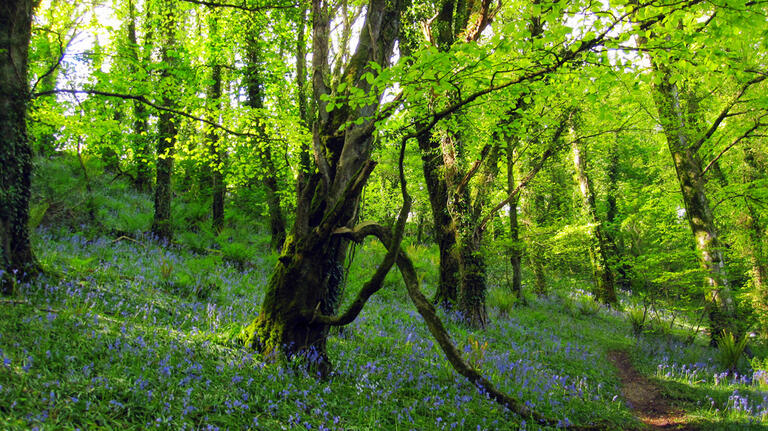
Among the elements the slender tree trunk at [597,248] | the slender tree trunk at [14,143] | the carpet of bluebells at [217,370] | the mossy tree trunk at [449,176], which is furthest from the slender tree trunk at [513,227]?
the slender tree trunk at [14,143]

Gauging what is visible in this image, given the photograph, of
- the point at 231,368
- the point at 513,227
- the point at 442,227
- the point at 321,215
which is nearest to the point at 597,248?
the point at 513,227

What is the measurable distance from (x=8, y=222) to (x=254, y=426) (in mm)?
3980

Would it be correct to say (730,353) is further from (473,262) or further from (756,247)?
(473,262)

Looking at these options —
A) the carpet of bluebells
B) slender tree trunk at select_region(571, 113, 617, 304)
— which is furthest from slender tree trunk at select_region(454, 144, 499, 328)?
slender tree trunk at select_region(571, 113, 617, 304)

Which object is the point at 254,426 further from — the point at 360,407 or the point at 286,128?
the point at 286,128

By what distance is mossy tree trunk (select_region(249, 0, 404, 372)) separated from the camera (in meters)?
3.95

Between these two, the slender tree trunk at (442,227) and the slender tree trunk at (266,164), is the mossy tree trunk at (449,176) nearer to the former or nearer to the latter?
the slender tree trunk at (442,227)

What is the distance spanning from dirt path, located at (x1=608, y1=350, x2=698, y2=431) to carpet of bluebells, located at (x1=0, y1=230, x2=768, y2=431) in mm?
303

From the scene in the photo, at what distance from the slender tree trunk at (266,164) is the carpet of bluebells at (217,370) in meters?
5.06

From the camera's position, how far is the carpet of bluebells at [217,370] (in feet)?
8.39

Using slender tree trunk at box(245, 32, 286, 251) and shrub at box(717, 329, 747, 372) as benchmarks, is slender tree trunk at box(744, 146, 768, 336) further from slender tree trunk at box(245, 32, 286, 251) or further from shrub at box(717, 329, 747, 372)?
slender tree trunk at box(245, 32, 286, 251)

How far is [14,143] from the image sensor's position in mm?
4406

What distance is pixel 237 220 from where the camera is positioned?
16.4 metres

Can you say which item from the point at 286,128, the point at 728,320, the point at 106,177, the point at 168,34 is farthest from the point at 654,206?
the point at 106,177
